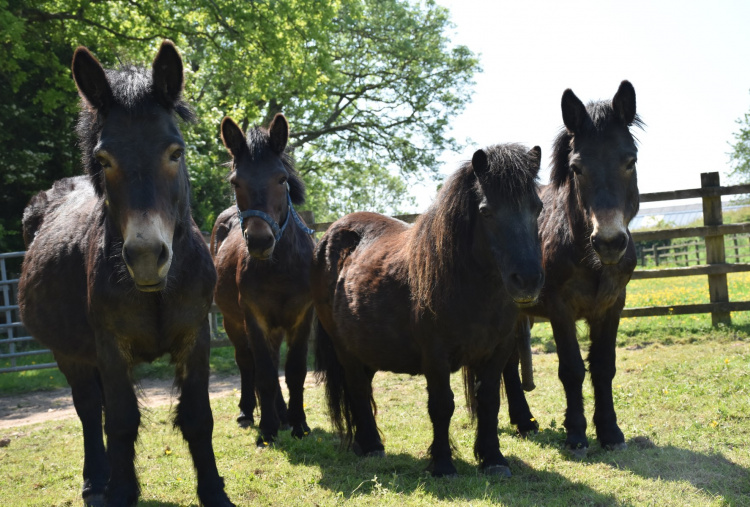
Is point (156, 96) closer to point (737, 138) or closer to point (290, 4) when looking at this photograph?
point (290, 4)

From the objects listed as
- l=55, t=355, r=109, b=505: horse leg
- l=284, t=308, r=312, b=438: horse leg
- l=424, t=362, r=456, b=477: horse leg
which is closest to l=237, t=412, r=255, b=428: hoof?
l=284, t=308, r=312, b=438: horse leg

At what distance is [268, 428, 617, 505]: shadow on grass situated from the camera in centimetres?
373

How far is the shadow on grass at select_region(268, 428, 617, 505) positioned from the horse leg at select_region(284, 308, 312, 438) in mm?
564

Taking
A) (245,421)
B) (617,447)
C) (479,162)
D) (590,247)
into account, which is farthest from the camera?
(245,421)

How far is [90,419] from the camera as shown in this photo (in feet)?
14.5

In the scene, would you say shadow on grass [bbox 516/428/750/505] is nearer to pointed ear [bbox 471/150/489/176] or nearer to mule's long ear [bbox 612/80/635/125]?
pointed ear [bbox 471/150/489/176]

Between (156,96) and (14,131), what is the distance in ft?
42.5

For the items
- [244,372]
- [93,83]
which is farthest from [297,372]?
[93,83]

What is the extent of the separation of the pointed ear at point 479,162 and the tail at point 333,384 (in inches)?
81.8

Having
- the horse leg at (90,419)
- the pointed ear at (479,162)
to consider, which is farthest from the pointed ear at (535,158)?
the horse leg at (90,419)

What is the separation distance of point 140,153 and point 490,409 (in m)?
2.65

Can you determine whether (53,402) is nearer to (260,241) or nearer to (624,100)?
(260,241)

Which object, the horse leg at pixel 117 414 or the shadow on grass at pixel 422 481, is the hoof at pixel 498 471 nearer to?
the shadow on grass at pixel 422 481

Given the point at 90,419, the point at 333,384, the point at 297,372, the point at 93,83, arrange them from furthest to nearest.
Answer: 1. the point at 297,372
2. the point at 333,384
3. the point at 90,419
4. the point at 93,83
